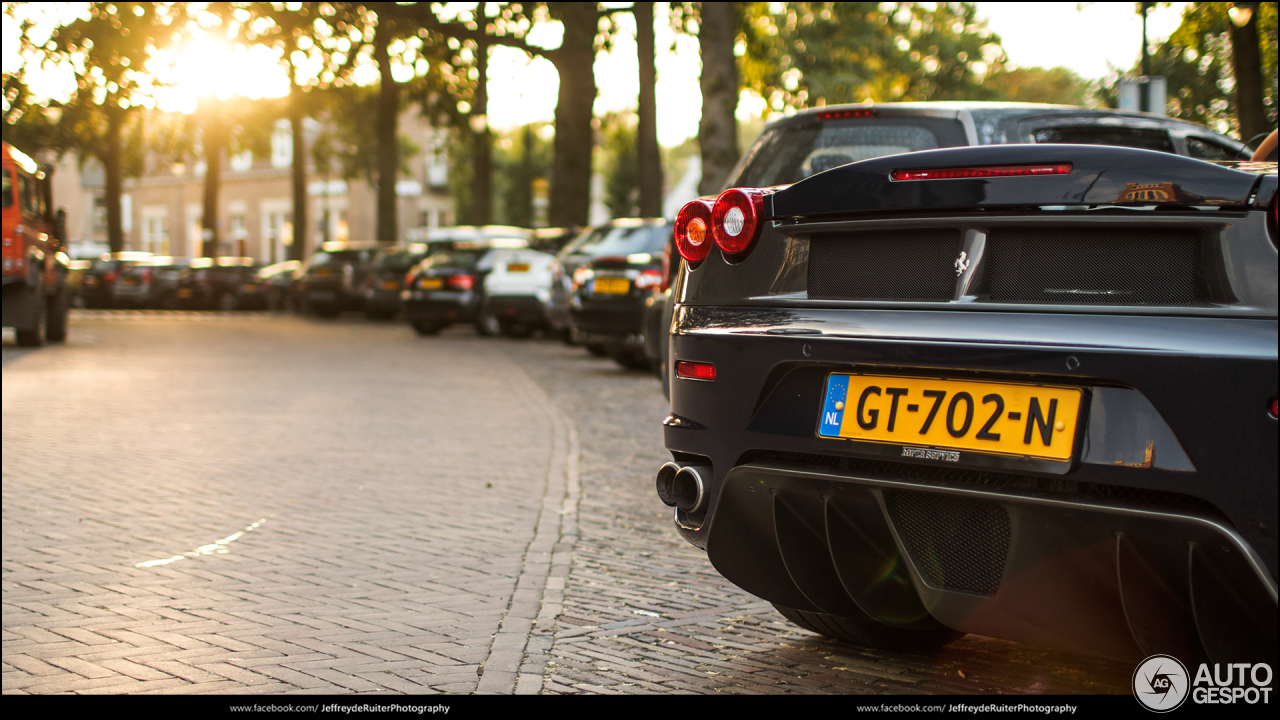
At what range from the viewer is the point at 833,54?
2530 centimetres

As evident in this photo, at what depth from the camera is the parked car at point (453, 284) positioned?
21.4 m

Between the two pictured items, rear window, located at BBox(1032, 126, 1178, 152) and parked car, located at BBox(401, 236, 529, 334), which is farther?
parked car, located at BBox(401, 236, 529, 334)

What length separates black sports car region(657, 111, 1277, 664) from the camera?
252cm

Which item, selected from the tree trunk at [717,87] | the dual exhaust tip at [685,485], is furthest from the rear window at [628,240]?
the dual exhaust tip at [685,485]

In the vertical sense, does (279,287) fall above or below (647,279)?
below

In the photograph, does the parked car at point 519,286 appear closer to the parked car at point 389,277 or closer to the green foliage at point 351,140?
the parked car at point 389,277

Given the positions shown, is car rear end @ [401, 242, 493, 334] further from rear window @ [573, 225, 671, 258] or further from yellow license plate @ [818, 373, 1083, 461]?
yellow license plate @ [818, 373, 1083, 461]

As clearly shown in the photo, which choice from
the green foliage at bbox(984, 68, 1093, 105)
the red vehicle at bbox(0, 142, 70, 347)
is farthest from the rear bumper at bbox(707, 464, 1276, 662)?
the green foliage at bbox(984, 68, 1093, 105)

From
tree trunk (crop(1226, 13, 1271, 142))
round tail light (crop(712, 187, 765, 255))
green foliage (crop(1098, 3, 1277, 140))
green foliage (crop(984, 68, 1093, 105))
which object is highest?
green foliage (crop(984, 68, 1093, 105))

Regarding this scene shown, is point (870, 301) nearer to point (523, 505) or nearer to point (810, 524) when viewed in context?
point (810, 524)

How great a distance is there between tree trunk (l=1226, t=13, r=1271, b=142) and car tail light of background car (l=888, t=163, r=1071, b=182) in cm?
1391

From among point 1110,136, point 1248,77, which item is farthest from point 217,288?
→ point 1110,136

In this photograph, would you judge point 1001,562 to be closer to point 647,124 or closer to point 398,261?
point 647,124

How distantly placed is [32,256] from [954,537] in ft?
56.9
